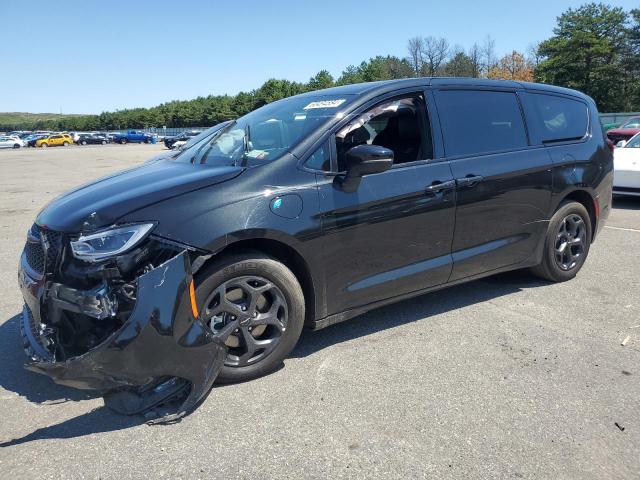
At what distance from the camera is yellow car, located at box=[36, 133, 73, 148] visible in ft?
216

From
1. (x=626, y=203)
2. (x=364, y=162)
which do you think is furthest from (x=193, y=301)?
(x=626, y=203)

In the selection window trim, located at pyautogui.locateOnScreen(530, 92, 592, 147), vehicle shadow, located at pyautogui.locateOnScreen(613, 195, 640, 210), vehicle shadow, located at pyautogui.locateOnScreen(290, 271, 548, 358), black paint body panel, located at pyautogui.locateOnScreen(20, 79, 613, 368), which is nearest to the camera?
black paint body panel, located at pyautogui.locateOnScreen(20, 79, 613, 368)

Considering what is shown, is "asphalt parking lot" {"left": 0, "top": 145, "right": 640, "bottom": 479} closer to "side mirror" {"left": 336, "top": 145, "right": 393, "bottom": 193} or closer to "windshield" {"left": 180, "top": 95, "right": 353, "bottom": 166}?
"side mirror" {"left": 336, "top": 145, "right": 393, "bottom": 193}

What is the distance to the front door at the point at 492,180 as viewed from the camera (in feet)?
13.1

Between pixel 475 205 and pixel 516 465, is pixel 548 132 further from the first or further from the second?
pixel 516 465

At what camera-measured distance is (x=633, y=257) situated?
19.3 feet

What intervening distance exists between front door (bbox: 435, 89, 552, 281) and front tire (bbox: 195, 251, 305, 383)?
152cm

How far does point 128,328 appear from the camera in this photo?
2.59 m

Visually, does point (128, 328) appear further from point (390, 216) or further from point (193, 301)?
point (390, 216)

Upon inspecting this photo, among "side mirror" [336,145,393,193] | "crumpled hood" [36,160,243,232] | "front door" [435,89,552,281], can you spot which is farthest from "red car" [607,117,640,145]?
"crumpled hood" [36,160,243,232]

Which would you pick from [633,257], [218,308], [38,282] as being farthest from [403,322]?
[633,257]

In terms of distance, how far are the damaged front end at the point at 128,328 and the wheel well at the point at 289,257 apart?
13.9 inches

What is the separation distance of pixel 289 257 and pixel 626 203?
356 inches

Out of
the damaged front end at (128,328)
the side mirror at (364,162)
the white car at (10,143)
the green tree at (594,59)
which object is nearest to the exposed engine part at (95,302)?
the damaged front end at (128,328)
